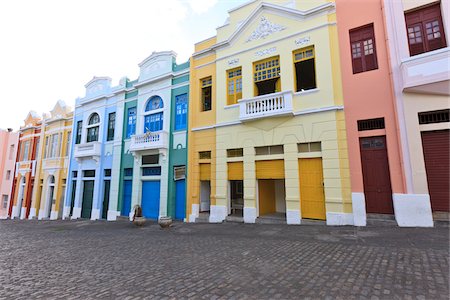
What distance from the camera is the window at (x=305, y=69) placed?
10.3 metres

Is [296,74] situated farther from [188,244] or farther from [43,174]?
[43,174]

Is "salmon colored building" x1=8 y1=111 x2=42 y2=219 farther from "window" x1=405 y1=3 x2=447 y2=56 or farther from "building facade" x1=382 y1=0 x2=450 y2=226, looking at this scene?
"window" x1=405 y1=3 x2=447 y2=56

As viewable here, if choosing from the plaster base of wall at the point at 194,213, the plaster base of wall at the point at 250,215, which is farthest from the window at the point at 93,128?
the plaster base of wall at the point at 250,215

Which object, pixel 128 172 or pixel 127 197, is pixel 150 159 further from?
pixel 127 197

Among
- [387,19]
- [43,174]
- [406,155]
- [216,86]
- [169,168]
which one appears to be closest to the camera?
[406,155]

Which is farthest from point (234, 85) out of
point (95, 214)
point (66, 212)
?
point (66, 212)

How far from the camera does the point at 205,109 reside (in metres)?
13.3

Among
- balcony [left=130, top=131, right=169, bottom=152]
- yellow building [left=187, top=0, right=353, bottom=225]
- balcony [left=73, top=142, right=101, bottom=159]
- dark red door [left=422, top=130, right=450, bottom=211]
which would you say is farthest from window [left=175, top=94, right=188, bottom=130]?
dark red door [left=422, top=130, right=450, bottom=211]

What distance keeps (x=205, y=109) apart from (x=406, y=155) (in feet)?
31.0

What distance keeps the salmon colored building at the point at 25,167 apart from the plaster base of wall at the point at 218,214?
2036cm

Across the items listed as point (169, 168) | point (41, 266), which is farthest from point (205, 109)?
point (41, 266)

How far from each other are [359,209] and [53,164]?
23.3m

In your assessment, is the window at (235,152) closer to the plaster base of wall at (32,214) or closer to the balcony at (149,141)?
the balcony at (149,141)

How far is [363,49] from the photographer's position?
9344mm
